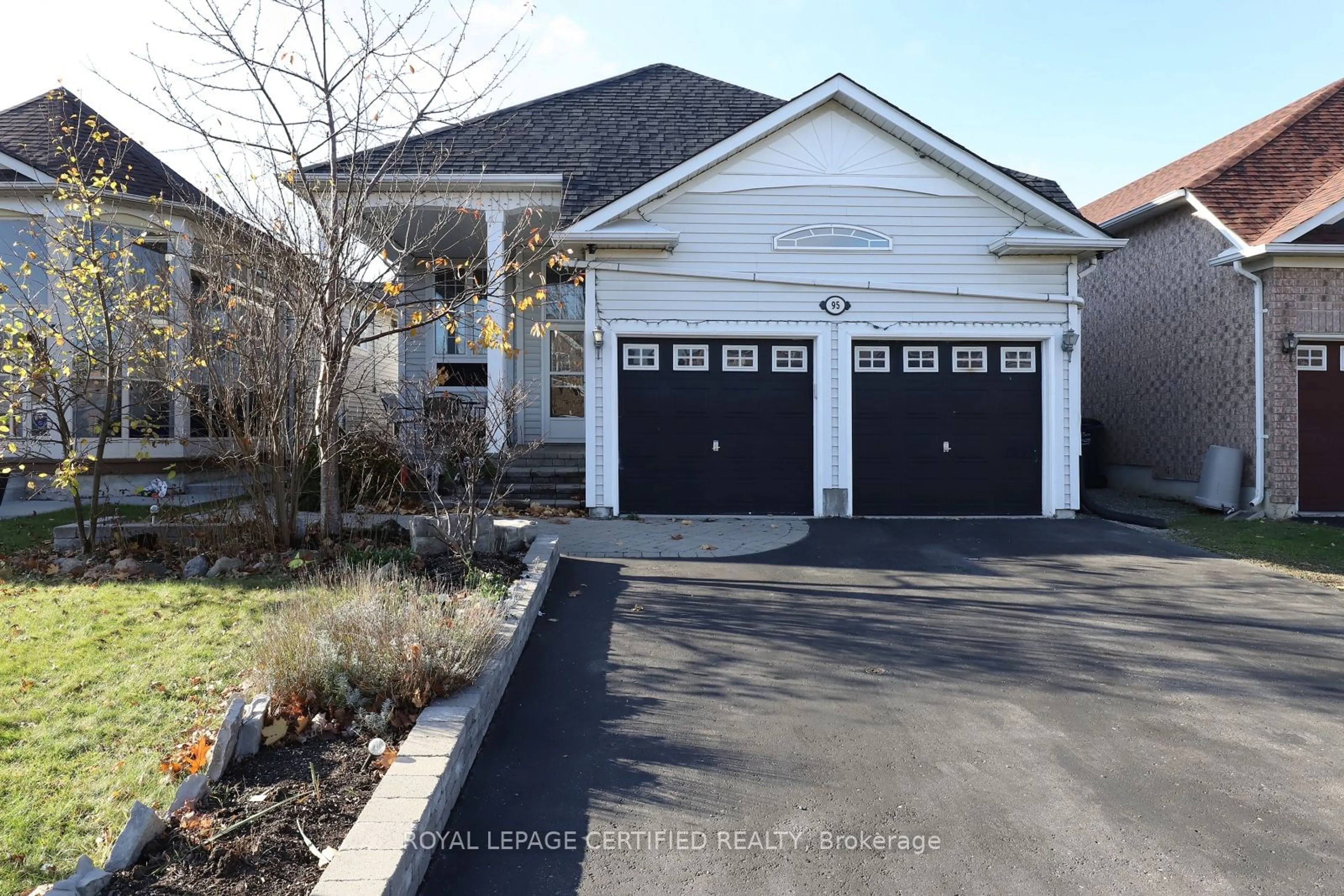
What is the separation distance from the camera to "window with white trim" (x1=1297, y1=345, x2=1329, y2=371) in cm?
1169

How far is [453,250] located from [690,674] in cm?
1231

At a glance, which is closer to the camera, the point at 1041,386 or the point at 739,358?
the point at 739,358

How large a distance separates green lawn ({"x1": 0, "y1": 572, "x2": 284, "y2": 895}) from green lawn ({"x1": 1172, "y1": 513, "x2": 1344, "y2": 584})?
940 cm

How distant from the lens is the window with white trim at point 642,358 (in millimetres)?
11359

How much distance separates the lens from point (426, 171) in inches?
418

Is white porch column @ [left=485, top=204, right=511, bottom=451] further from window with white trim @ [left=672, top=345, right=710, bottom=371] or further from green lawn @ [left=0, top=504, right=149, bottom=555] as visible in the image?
green lawn @ [left=0, top=504, right=149, bottom=555]

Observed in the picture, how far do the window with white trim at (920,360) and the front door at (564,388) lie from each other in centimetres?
559

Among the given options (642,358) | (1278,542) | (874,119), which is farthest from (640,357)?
(1278,542)

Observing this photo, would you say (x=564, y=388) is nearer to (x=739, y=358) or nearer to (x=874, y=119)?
(x=739, y=358)

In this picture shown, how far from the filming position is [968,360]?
38.1 feet

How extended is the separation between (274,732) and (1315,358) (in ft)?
44.9

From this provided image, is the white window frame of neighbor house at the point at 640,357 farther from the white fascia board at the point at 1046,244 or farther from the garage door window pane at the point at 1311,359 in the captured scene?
the garage door window pane at the point at 1311,359

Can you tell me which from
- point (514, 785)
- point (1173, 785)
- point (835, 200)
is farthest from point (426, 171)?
point (1173, 785)

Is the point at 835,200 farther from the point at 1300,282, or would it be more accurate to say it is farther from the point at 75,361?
the point at 75,361
